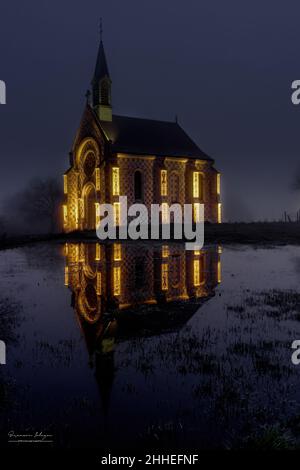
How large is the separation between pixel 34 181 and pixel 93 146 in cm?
3829

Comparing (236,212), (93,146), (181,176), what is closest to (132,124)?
(93,146)

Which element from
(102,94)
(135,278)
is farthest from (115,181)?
(135,278)

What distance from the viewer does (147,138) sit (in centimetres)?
4947

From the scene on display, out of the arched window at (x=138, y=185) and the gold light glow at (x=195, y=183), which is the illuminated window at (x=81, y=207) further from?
the gold light glow at (x=195, y=183)

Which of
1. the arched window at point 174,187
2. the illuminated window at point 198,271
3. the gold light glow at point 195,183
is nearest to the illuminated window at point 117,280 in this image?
the illuminated window at point 198,271

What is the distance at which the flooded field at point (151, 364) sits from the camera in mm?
4918

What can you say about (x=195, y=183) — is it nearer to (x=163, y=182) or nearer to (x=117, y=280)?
(x=163, y=182)

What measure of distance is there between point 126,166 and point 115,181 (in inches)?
116

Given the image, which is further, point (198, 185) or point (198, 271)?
point (198, 185)

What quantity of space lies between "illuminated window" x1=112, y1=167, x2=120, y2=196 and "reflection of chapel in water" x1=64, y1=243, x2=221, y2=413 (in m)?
20.2

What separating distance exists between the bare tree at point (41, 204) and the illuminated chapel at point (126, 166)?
24.5m

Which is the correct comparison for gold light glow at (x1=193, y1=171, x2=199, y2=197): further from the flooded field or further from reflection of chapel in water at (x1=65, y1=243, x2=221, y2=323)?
the flooded field

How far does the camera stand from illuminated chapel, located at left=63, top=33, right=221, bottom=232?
4522 cm
